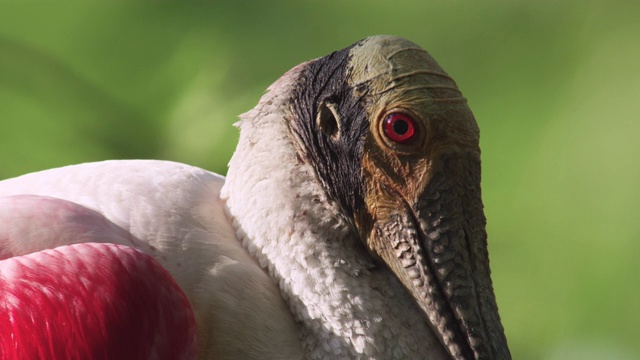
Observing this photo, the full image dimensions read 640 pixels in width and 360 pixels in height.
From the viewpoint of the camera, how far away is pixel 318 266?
1.26 m

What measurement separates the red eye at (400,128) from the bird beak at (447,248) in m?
0.05

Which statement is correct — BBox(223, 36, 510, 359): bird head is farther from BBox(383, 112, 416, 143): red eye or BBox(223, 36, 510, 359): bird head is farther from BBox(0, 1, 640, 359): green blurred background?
BBox(0, 1, 640, 359): green blurred background

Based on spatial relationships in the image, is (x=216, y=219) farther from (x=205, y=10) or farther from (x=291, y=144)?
(x=205, y=10)

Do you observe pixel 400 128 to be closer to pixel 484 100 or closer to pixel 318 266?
pixel 318 266

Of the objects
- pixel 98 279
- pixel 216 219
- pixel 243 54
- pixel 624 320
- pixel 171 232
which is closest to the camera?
pixel 98 279

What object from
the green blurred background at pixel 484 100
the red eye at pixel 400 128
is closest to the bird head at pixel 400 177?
the red eye at pixel 400 128

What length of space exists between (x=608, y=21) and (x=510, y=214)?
0.65 metres

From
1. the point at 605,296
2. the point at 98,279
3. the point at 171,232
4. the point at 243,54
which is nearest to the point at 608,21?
the point at 605,296

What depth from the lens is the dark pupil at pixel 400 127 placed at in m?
1.21

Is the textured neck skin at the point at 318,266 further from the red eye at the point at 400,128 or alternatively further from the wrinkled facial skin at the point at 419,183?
the red eye at the point at 400,128

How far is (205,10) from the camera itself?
115 inches

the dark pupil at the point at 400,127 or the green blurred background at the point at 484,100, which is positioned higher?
the dark pupil at the point at 400,127

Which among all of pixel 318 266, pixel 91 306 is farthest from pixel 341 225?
pixel 91 306

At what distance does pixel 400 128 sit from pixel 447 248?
0.59 feet
